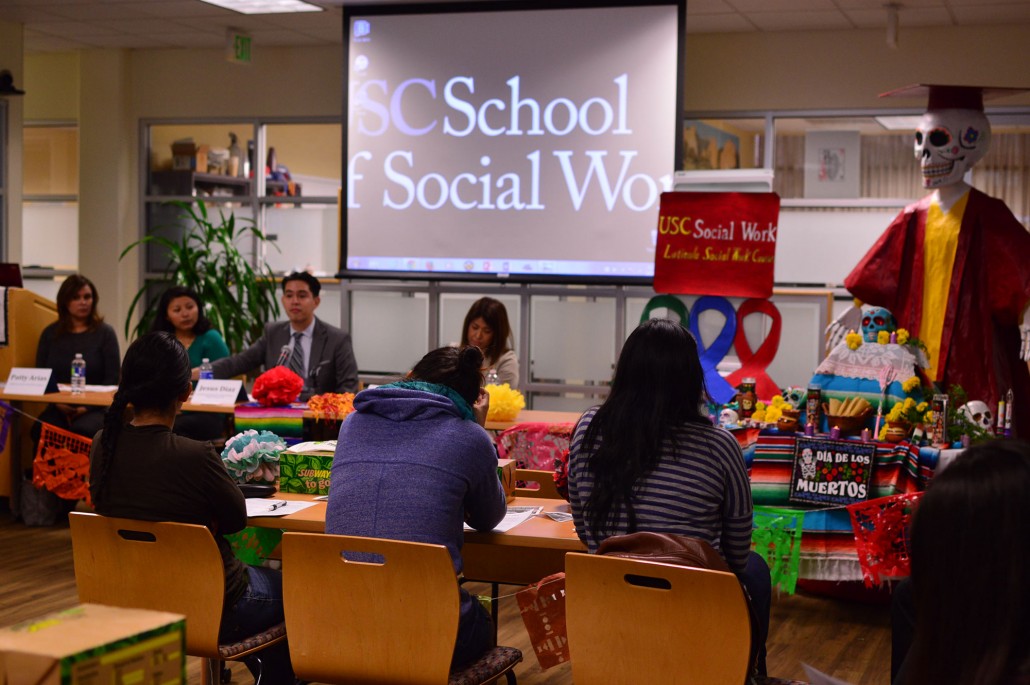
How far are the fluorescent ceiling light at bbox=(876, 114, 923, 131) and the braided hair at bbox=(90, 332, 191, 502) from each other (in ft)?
17.3

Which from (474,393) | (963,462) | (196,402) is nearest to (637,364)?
(474,393)

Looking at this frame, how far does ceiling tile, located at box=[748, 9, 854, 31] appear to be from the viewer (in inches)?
255

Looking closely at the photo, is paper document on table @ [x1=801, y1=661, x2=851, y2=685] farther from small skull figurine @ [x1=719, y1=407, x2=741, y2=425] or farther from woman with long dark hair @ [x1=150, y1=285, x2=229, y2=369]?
woman with long dark hair @ [x1=150, y1=285, x2=229, y2=369]

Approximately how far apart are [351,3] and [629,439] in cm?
497

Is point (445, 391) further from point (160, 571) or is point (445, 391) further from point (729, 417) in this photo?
point (729, 417)

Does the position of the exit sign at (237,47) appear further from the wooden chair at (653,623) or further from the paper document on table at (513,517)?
the wooden chair at (653,623)

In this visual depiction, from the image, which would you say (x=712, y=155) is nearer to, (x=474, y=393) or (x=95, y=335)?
(x=95, y=335)

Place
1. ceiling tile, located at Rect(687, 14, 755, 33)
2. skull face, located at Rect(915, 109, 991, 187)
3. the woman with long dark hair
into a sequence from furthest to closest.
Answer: ceiling tile, located at Rect(687, 14, 755, 33), the woman with long dark hair, skull face, located at Rect(915, 109, 991, 187)

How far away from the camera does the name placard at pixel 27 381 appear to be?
571 centimetres

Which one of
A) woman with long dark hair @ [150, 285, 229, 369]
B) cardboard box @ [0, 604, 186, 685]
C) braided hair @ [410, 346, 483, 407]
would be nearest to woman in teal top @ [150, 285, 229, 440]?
woman with long dark hair @ [150, 285, 229, 369]

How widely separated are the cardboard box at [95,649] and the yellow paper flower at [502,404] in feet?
12.8

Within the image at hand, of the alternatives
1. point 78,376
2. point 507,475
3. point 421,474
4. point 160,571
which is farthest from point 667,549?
point 78,376

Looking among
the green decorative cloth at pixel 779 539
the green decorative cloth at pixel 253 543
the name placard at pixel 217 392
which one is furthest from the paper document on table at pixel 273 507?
the name placard at pixel 217 392

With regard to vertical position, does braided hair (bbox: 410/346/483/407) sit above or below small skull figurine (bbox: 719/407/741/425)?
above
